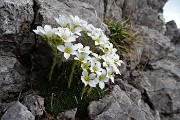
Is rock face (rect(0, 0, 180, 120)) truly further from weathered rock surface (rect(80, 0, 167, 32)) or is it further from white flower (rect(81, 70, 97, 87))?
white flower (rect(81, 70, 97, 87))

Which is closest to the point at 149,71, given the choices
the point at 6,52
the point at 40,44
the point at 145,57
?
the point at 145,57

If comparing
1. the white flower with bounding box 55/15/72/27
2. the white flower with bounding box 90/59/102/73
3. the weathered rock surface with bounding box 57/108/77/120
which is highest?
the white flower with bounding box 55/15/72/27

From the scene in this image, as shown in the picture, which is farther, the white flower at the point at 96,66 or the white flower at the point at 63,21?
the white flower at the point at 63,21

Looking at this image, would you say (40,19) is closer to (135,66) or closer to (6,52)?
(6,52)

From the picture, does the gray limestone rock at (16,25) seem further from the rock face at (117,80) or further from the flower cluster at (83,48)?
the flower cluster at (83,48)

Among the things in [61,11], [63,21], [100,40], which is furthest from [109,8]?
[63,21]

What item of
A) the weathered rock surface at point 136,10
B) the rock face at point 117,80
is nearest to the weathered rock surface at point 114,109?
the rock face at point 117,80

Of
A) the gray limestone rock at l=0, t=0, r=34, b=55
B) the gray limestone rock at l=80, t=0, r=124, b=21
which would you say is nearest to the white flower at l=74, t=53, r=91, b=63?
→ the gray limestone rock at l=0, t=0, r=34, b=55
